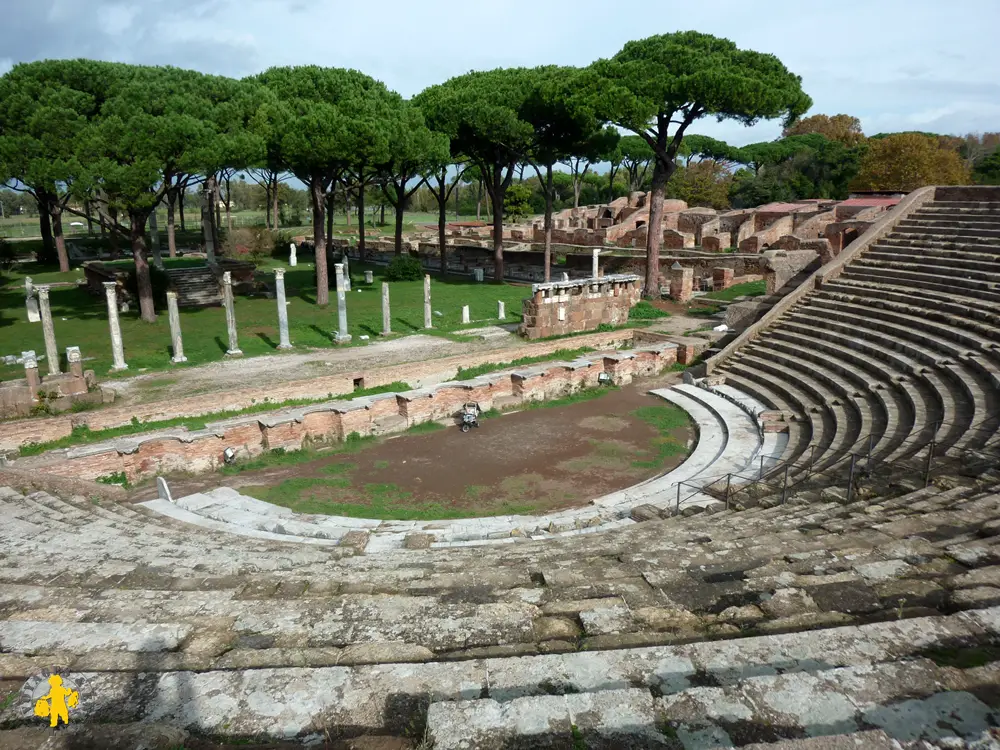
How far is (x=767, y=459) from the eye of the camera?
540 inches

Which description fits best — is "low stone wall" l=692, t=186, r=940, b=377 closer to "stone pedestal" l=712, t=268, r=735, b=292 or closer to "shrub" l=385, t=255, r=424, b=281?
"stone pedestal" l=712, t=268, r=735, b=292

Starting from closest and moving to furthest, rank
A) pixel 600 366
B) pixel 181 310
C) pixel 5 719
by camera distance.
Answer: pixel 5 719, pixel 600 366, pixel 181 310

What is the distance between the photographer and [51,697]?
3.90m

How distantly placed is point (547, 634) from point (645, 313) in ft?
76.0

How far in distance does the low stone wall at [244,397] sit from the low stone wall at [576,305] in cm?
119

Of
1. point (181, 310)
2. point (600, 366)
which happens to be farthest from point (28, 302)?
point (600, 366)

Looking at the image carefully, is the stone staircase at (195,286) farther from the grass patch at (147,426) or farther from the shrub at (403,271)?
the grass patch at (147,426)

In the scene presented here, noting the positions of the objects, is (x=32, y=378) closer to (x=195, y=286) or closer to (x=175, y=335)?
(x=175, y=335)

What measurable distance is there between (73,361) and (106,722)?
45.9 ft

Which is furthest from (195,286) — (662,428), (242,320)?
(662,428)

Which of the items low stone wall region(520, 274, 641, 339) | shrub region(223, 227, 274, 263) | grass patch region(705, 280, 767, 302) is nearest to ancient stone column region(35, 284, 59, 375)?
low stone wall region(520, 274, 641, 339)

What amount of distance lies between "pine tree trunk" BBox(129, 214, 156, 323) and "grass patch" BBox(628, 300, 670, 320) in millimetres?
18331

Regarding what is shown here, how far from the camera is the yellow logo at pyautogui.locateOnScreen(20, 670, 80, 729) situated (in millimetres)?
3846

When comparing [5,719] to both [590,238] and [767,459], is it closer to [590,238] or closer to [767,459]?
[767,459]
